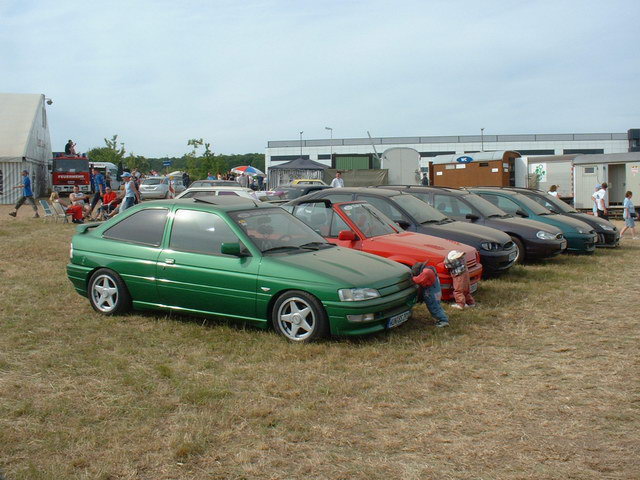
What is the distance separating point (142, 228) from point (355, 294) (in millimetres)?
2820

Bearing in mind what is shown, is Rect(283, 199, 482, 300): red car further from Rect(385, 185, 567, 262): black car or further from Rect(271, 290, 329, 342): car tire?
Rect(385, 185, 567, 262): black car

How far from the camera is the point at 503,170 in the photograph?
87.9 feet

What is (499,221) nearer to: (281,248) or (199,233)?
(281,248)

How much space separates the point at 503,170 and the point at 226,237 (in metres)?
21.9

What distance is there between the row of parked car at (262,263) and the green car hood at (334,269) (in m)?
0.01

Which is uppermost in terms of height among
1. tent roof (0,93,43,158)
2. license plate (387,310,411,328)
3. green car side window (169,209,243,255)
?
tent roof (0,93,43,158)

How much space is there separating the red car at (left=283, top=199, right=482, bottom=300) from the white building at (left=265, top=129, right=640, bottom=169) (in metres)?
64.3

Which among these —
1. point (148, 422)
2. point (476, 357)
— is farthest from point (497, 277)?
point (148, 422)

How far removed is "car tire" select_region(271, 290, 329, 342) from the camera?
625 cm

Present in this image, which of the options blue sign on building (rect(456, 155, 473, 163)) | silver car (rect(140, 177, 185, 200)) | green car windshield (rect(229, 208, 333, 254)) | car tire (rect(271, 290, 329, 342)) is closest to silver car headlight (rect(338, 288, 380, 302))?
car tire (rect(271, 290, 329, 342))

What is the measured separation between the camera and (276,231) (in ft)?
23.8

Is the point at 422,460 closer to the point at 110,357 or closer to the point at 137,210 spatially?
the point at 110,357

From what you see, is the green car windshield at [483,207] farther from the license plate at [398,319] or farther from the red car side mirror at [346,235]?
the license plate at [398,319]

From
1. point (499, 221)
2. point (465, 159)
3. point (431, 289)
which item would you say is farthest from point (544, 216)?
point (465, 159)
